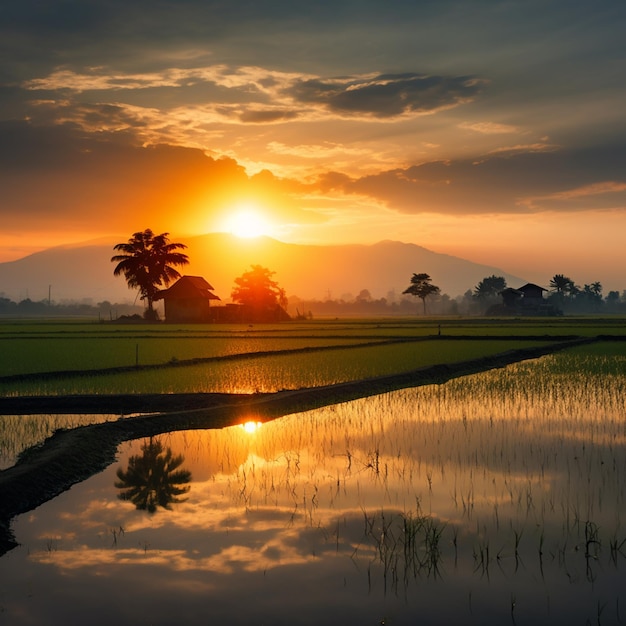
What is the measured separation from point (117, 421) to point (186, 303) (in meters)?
53.6

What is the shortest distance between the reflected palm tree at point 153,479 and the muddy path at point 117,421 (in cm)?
53

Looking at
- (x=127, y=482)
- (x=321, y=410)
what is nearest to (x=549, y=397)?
(x=321, y=410)

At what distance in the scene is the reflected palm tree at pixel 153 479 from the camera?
25.6ft

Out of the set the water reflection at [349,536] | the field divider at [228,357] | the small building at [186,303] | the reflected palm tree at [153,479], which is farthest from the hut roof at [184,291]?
the reflected palm tree at [153,479]

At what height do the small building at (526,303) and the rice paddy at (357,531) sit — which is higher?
the small building at (526,303)

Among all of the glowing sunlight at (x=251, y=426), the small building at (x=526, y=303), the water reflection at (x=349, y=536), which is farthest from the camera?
the small building at (x=526, y=303)

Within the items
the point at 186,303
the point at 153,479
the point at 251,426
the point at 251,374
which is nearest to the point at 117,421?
the point at 251,426

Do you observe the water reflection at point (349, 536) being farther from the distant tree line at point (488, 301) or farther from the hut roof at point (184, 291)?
the distant tree line at point (488, 301)

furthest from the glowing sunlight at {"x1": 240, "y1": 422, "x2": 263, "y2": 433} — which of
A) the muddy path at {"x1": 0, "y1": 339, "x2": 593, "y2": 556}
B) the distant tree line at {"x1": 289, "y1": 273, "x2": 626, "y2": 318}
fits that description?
the distant tree line at {"x1": 289, "y1": 273, "x2": 626, "y2": 318}

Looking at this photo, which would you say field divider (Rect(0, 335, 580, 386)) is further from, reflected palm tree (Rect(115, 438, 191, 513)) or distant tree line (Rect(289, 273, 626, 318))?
distant tree line (Rect(289, 273, 626, 318))

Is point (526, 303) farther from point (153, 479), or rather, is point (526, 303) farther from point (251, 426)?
point (153, 479)

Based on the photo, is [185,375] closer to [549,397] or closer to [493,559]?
[549,397]

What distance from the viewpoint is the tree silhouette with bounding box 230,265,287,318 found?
68250mm

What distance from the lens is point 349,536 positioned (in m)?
6.35
